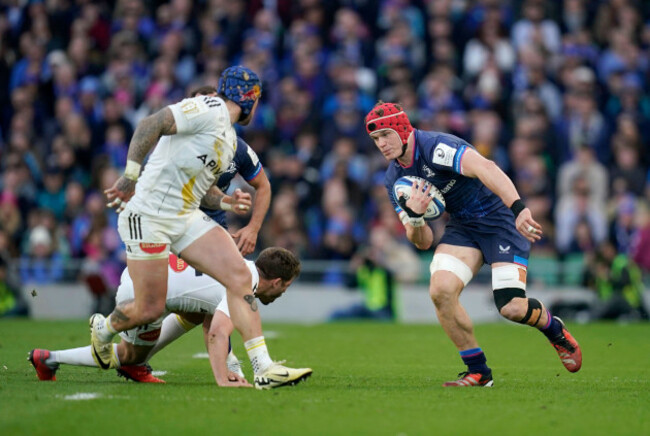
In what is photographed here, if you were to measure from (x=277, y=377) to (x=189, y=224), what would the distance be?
126cm

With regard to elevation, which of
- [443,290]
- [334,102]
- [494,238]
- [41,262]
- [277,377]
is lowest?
[41,262]

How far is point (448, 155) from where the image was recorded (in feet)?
26.8

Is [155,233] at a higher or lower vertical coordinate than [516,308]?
higher

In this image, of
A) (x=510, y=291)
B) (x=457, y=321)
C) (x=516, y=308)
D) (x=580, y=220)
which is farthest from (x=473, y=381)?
(x=580, y=220)

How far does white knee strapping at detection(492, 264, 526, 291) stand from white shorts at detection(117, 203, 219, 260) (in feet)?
7.77

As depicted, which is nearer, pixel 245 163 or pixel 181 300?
pixel 181 300

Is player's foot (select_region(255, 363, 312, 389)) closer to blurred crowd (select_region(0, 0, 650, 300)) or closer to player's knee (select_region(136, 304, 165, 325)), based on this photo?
player's knee (select_region(136, 304, 165, 325))

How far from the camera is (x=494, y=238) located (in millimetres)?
8508

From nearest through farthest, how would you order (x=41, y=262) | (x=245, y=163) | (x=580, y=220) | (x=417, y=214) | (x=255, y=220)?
(x=417, y=214) → (x=255, y=220) → (x=245, y=163) → (x=580, y=220) → (x=41, y=262)

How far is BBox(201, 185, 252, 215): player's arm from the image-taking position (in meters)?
7.57

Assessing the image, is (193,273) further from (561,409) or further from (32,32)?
(32,32)

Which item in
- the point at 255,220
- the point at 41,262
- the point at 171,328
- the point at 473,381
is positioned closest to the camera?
the point at 473,381

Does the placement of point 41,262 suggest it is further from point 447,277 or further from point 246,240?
point 447,277

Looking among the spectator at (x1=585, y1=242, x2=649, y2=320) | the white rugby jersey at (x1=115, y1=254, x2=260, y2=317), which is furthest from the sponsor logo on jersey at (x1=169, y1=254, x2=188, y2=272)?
the spectator at (x1=585, y1=242, x2=649, y2=320)
